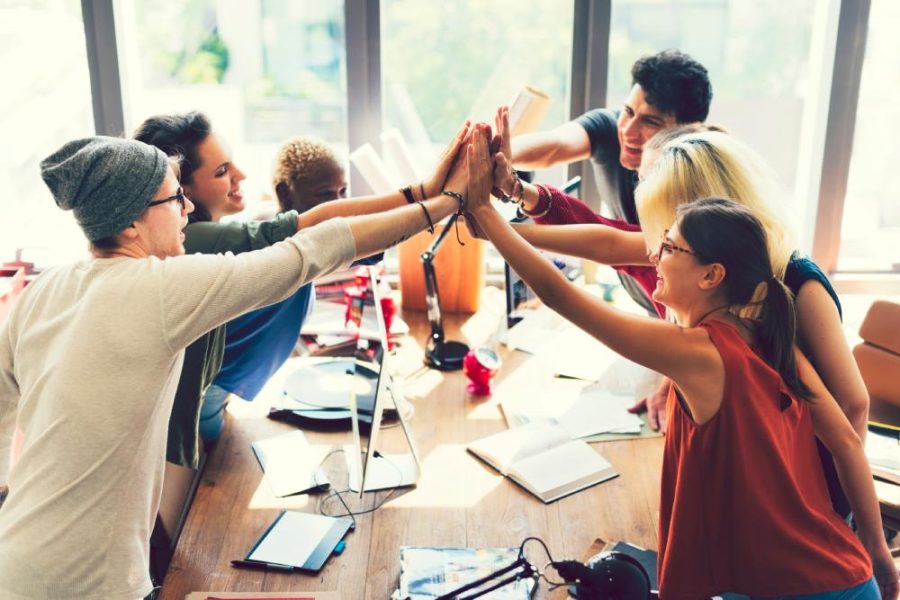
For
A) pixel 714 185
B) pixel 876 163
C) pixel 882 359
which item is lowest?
pixel 882 359

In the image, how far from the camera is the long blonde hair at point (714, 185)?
1.55 meters

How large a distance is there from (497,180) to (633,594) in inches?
35.2

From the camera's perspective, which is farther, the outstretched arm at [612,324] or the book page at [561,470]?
the book page at [561,470]

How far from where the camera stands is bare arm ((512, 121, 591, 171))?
8.64ft

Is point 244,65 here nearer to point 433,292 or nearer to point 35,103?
point 35,103

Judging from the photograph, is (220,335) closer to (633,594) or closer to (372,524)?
(372,524)

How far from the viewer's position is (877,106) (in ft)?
11.6

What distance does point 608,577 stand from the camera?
165 centimetres

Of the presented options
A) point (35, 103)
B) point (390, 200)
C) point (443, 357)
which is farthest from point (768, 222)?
point (35, 103)

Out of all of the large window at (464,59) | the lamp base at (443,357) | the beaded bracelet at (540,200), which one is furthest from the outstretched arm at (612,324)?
the large window at (464,59)

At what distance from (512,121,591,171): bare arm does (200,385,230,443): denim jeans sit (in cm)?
104

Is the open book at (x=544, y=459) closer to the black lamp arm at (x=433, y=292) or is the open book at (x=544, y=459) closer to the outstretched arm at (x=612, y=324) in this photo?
the black lamp arm at (x=433, y=292)

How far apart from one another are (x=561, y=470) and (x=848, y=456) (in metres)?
0.75

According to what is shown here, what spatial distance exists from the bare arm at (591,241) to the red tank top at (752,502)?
542mm
